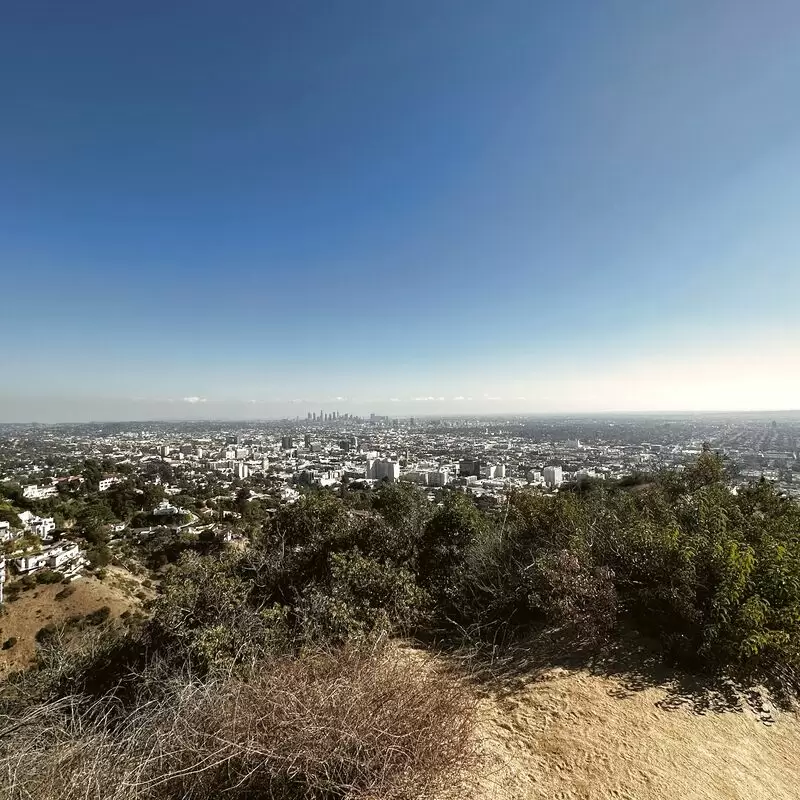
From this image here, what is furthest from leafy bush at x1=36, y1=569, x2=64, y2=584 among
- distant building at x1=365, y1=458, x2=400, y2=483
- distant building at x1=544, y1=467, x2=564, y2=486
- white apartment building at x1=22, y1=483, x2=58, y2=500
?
distant building at x1=544, y1=467, x2=564, y2=486

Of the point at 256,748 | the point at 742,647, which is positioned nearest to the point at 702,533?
the point at 742,647

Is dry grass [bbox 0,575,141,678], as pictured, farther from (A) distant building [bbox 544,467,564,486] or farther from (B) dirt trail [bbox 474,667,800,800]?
(A) distant building [bbox 544,467,564,486]

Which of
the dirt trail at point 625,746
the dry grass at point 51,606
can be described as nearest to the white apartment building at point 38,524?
the dry grass at point 51,606

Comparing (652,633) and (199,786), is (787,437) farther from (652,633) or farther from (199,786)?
(199,786)

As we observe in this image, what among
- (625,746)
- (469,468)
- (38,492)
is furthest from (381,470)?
(625,746)

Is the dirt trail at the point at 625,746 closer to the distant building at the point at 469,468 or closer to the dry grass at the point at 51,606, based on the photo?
the dry grass at the point at 51,606
